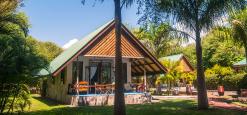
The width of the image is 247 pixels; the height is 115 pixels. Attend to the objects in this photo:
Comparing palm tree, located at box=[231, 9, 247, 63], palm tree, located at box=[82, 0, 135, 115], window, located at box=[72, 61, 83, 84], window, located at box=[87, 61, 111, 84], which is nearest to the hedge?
palm tree, located at box=[231, 9, 247, 63]

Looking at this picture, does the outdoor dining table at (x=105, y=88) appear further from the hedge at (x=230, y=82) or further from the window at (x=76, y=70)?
the hedge at (x=230, y=82)

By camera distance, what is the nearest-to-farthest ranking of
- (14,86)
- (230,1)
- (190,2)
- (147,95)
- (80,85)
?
(14,86)
(230,1)
(190,2)
(80,85)
(147,95)

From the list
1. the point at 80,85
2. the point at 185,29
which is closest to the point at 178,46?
the point at 185,29

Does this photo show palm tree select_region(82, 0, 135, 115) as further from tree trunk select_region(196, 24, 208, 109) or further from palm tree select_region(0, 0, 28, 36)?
palm tree select_region(0, 0, 28, 36)

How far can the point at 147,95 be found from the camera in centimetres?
2297

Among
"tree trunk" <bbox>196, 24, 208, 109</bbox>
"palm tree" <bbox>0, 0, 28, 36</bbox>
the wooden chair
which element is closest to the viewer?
"tree trunk" <bbox>196, 24, 208, 109</bbox>

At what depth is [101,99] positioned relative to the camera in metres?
21.3

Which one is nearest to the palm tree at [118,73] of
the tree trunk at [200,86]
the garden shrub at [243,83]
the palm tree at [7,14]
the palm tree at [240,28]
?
the tree trunk at [200,86]

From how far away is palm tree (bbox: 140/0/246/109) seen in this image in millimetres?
16453

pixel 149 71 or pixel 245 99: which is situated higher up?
pixel 149 71

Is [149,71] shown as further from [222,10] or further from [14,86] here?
[14,86]

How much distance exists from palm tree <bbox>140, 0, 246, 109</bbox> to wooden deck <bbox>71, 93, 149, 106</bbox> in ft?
22.2

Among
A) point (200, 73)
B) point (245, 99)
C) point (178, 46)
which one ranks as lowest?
point (245, 99)

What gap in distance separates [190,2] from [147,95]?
8704mm
